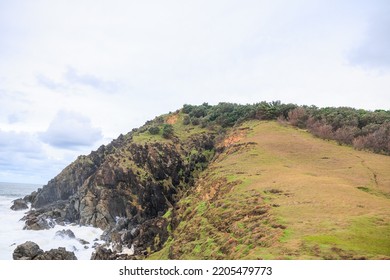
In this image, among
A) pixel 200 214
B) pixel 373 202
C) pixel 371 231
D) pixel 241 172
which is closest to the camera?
pixel 371 231

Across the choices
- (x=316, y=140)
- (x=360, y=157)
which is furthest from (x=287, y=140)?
(x=360, y=157)

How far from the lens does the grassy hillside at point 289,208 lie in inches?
584

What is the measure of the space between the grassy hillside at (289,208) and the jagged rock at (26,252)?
13353 mm

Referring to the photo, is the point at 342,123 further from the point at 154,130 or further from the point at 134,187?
the point at 154,130

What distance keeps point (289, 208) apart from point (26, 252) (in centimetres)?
2629

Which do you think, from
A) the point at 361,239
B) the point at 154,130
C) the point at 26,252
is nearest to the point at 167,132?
the point at 154,130

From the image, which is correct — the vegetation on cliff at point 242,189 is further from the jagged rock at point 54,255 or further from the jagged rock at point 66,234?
the jagged rock at point 66,234

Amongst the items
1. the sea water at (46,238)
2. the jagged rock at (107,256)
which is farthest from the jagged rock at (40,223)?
the jagged rock at (107,256)

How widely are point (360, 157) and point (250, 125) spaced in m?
23.0

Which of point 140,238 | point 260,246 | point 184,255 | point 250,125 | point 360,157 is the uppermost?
point 250,125

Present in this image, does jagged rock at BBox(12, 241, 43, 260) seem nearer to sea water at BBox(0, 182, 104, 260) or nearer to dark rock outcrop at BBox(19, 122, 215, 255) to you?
sea water at BBox(0, 182, 104, 260)

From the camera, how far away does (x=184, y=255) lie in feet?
70.1

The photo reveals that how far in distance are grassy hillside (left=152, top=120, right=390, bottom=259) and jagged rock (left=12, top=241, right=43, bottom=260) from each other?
43.8ft
